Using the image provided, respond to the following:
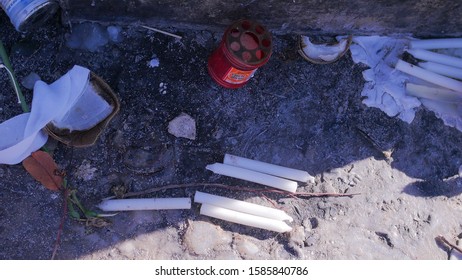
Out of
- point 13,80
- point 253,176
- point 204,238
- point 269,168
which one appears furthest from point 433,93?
point 13,80

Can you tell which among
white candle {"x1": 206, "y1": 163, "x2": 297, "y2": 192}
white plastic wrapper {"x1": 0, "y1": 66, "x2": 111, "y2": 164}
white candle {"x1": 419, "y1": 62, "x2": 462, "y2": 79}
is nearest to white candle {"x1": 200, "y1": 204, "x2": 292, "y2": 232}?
white candle {"x1": 206, "y1": 163, "x2": 297, "y2": 192}

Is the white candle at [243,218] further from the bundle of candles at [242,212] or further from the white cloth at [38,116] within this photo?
the white cloth at [38,116]

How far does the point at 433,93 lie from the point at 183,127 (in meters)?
1.65

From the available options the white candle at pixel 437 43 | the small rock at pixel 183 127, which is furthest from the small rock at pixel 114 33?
the white candle at pixel 437 43

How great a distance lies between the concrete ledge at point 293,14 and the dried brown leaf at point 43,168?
82 cm

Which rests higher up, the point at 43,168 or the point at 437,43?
the point at 437,43

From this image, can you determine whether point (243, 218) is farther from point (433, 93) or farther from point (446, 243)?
point (433, 93)

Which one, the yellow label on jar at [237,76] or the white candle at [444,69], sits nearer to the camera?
the yellow label on jar at [237,76]

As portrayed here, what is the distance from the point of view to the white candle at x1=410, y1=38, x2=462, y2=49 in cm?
335

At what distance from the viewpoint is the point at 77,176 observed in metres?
2.93

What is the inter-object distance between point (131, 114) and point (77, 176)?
0.47m

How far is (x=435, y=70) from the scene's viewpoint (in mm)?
3350

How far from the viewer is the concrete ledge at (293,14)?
9.71 feet
